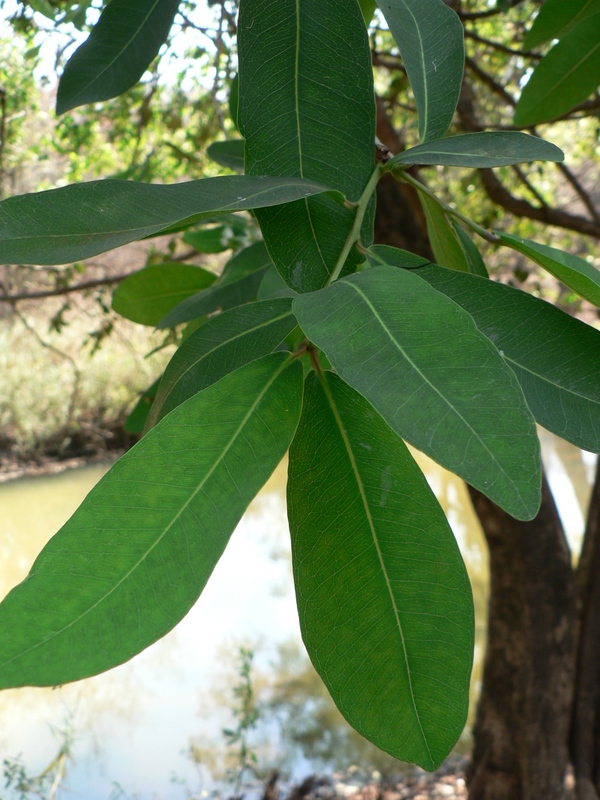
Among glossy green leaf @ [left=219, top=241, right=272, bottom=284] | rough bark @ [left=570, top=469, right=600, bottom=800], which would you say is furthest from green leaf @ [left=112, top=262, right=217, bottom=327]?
rough bark @ [left=570, top=469, right=600, bottom=800]

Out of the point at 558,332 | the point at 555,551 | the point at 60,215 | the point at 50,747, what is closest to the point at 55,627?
the point at 60,215

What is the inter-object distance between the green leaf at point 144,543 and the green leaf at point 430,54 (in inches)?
10.9

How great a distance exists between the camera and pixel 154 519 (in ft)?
1.05

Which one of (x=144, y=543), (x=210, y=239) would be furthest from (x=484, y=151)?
(x=210, y=239)

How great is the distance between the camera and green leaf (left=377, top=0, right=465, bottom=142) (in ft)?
1.64

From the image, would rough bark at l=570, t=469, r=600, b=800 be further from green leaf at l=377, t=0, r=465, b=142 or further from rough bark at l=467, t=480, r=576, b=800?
green leaf at l=377, t=0, r=465, b=142

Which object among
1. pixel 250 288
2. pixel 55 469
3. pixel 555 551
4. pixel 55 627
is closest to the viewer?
pixel 55 627

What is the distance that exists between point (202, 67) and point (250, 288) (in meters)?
2.52

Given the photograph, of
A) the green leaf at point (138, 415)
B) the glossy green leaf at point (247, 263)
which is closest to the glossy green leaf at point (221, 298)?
the glossy green leaf at point (247, 263)

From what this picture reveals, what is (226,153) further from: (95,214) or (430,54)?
(95,214)

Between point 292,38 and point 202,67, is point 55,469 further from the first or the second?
point 292,38

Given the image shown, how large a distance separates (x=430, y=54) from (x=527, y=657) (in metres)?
1.69

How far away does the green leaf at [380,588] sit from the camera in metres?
0.38

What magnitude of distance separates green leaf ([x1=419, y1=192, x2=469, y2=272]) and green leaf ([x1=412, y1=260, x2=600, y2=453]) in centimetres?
11
